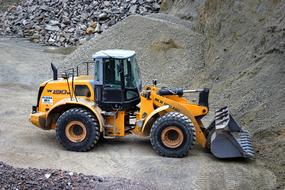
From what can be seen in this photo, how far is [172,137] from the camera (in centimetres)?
1133

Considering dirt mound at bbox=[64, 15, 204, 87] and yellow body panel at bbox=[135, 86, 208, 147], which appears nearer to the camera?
yellow body panel at bbox=[135, 86, 208, 147]

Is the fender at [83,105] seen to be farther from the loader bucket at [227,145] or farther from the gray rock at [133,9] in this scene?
the gray rock at [133,9]

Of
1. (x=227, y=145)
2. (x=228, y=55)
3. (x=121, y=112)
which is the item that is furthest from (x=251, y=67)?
(x=121, y=112)

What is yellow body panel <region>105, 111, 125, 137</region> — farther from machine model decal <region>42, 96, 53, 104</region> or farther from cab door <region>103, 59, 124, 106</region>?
machine model decal <region>42, 96, 53, 104</region>

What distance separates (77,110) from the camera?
11.6 metres

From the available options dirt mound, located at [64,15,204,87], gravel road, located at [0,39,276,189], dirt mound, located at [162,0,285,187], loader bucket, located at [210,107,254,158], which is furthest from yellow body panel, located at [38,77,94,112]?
dirt mound, located at [64,15,204,87]

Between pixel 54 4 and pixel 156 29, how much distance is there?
43.7 feet

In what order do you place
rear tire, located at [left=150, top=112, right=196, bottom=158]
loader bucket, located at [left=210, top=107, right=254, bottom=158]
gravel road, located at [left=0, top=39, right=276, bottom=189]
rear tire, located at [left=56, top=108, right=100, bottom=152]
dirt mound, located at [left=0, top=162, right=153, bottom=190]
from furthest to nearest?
rear tire, located at [left=56, top=108, right=100, bottom=152] → rear tire, located at [left=150, top=112, right=196, bottom=158] → loader bucket, located at [left=210, top=107, right=254, bottom=158] → gravel road, located at [left=0, top=39, right=276, bottom=189] → dirt mound, located at [left=0, top=162, right=153, bottom=190]

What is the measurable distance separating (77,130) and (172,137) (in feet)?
6.78

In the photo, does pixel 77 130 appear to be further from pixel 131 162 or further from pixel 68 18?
pixel 68 18

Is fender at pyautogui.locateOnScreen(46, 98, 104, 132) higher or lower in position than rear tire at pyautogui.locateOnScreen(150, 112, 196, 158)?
higher

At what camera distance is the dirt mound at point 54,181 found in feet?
27.6

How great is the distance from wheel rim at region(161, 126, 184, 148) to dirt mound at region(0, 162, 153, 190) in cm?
187

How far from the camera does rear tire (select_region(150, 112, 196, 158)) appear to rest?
1113 cm
